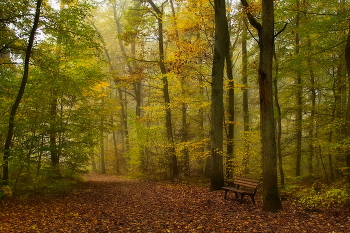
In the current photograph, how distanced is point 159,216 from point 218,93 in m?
5.35

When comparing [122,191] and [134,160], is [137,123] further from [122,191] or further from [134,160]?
[122,191]

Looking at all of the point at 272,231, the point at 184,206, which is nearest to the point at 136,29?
the point at 184,206

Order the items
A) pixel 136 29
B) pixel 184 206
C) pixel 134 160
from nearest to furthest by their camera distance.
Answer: pixel 184 206, pixel 136 29, pixel 134 160

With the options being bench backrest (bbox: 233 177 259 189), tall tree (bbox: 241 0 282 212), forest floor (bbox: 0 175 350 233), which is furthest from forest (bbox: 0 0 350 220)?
bench backrest (bbox: 233 177 259 189)

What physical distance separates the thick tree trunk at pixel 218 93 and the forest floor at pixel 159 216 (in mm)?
869

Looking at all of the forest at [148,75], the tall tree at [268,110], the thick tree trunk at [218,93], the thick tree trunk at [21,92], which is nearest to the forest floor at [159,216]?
the tall tree at [268,110]

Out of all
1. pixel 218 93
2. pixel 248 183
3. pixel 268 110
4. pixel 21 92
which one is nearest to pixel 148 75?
pixel 218 93

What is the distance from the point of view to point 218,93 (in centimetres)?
965

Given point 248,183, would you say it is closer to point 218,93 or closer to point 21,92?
point 218,93

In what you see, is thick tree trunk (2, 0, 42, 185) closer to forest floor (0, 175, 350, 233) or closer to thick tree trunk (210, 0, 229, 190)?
forest floor (0, 175, 350, 233)

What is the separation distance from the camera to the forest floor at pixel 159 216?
17.5 feet

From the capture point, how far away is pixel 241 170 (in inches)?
399

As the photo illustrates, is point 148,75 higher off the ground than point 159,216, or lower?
higher

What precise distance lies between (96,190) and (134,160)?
16.3ft
